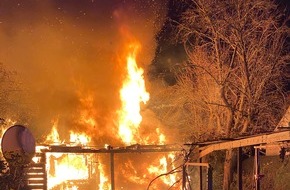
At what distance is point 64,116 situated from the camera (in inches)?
985

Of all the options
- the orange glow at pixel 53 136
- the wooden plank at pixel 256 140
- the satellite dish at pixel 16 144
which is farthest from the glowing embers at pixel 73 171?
the wooden plank at pixel 256 140

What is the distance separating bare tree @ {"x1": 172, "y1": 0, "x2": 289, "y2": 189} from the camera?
53.9 feet

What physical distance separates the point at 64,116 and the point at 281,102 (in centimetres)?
1313

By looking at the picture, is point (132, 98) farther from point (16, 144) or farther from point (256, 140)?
point (256, 140)

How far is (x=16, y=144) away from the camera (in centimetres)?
1099

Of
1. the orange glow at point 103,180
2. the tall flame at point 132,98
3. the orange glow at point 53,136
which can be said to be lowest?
the orange glow at point 103,180

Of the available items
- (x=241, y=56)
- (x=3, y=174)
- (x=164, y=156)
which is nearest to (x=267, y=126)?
(x=241, y=56)

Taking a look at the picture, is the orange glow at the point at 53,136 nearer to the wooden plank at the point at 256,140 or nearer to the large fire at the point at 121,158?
the large fire at the point at 121,158

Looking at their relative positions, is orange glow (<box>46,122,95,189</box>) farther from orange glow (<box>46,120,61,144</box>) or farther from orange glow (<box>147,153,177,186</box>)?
orange glow (<box>147,153,177,186</box>)

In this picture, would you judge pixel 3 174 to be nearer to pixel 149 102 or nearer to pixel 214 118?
pixel 214 118

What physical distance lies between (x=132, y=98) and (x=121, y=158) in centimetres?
→ 409

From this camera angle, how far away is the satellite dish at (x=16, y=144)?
36.0ft

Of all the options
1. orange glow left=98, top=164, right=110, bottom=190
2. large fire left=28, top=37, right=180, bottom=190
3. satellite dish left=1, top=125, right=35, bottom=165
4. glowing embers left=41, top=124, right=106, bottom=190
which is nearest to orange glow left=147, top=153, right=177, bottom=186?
large fire left=28, top=37, right=180, bottom=190

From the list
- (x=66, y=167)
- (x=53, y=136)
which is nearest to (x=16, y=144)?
(x=66, y=167)
